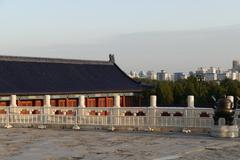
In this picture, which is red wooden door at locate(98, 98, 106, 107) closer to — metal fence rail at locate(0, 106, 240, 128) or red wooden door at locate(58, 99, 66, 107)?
red wooden door at locate(58, 99, 66, 107)

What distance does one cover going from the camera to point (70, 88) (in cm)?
3500

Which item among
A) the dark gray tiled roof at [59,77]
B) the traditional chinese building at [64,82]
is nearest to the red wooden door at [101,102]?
the traditional chinese building at [64,82]

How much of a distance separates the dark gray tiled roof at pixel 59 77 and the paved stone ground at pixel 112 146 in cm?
1501

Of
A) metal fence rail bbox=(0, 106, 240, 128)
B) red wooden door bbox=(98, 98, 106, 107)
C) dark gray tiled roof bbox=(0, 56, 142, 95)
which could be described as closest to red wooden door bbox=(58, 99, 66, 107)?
dark gray tiled roof bbox=(0, 56, 142, 95)

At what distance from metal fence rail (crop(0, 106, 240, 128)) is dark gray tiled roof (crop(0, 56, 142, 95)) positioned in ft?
34.6

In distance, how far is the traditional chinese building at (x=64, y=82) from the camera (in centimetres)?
3209

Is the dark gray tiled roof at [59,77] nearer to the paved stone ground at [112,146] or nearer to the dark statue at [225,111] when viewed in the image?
the paved stone ground at [112,146]

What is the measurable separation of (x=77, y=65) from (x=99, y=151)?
29.3 metres

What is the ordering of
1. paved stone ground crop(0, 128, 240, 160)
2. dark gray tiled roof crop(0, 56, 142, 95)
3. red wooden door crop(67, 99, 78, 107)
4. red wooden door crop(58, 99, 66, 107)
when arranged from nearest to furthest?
paved stone ground crop(0, 128, 240, 160)
dark gray tiled roof crop(0, 56, 142, 95)
red wooden door crop(58, 99, 66, 107)
red wooden door crop(67, 99, 78, 107)

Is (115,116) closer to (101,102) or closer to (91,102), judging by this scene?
(91,102)

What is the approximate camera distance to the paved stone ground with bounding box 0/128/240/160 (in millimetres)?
11250

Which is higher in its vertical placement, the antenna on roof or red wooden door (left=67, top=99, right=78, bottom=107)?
the antenna on roof

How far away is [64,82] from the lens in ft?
119

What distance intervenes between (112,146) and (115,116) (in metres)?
4.66
